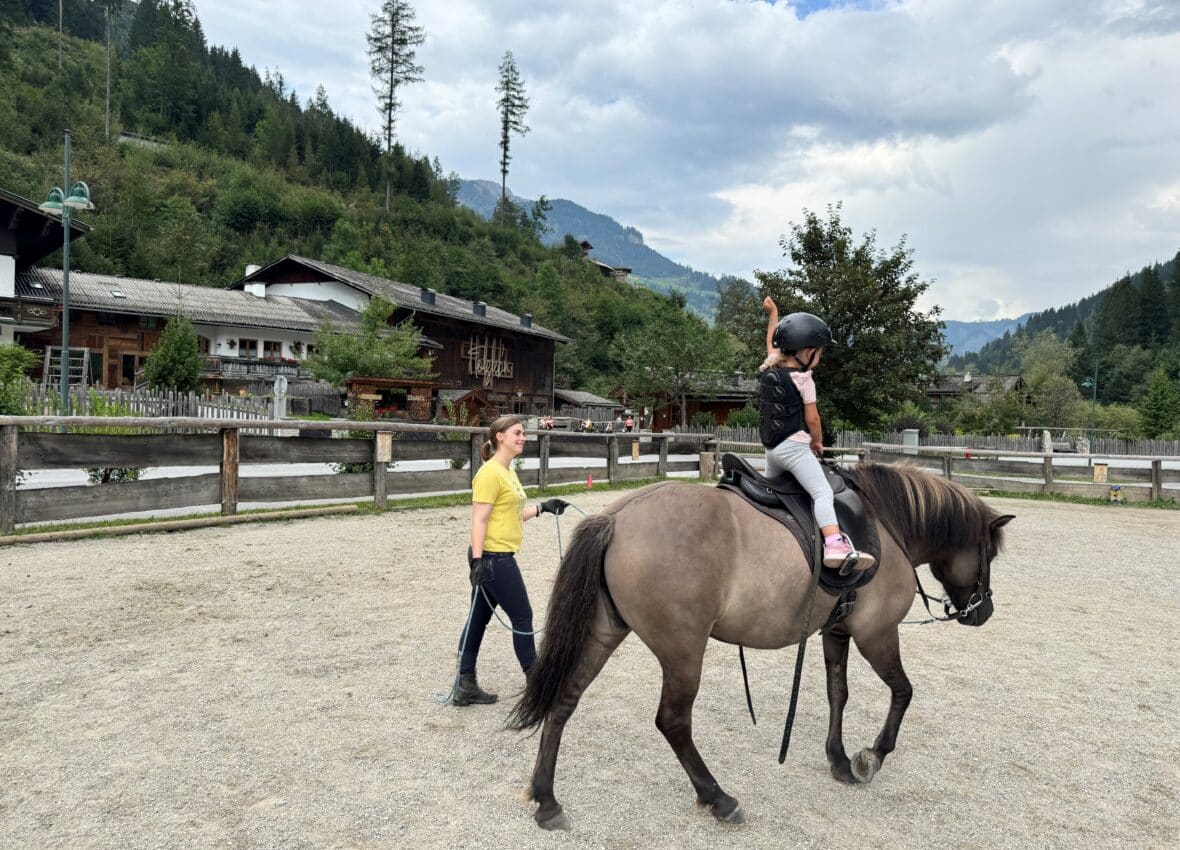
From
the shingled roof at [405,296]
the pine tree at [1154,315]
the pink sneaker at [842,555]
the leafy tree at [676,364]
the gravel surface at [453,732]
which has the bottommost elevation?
the gravel surface at [453,732]

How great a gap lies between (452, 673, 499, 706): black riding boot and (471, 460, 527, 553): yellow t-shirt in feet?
2.73

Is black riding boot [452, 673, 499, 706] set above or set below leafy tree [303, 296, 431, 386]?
below

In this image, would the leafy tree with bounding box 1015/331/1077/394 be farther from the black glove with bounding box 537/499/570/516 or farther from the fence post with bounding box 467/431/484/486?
the black glove with bounding box 537/499/570/516

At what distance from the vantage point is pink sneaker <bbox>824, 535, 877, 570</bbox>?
10.4 ft

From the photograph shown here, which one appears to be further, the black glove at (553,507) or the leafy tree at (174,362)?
the leafy tree at (174,362)

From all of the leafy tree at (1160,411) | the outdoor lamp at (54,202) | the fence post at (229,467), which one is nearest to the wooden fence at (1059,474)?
the fence post at (229,467)

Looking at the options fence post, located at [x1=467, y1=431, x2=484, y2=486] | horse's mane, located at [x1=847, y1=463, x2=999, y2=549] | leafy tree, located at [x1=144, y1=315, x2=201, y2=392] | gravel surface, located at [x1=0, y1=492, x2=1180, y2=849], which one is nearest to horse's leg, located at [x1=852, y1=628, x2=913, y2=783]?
gravel surface, located at [x1=0, y1=492, x2=1180, y2=849]

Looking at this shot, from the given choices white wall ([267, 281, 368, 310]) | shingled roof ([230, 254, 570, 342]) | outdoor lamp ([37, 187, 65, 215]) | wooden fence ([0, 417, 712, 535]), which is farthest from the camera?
white wall ([267, 281, 368, 310])

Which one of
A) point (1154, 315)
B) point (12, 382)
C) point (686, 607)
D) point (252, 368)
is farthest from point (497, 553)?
point (1154, 315)

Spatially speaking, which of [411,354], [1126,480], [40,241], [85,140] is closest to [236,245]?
[85,140]

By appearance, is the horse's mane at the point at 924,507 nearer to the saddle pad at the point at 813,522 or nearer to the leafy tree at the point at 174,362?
the saddle pad at the point at 813,522

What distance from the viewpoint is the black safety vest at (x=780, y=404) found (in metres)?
3.38

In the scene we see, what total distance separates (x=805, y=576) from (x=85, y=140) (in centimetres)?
7885

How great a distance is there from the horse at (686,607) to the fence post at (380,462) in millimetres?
8317
